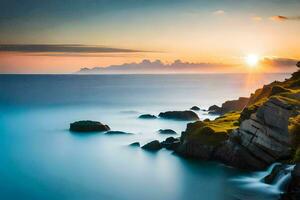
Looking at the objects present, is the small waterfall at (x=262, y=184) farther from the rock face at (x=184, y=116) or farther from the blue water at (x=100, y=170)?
the rock face at (x=184, y=116)

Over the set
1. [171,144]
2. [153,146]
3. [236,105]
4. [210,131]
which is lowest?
[153,146]

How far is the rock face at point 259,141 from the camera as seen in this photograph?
6259 centimetres

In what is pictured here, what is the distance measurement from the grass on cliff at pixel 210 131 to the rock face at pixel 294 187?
66.7ft

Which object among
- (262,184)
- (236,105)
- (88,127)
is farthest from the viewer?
(236,105)

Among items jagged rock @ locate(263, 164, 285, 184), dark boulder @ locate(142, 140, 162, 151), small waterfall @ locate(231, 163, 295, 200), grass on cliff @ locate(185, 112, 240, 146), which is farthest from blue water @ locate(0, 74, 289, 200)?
grass on cliff @ locate(185, 112, 240, 146)

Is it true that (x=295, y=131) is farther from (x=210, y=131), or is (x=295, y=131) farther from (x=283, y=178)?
(x=210, y=131)

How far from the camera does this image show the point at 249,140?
215ft

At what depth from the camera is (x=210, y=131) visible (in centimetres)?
7469

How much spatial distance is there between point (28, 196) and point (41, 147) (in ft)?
112

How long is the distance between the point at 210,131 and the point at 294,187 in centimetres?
2589

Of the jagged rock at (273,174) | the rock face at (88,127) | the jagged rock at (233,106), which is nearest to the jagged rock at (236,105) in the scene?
the jagged rock at (233,106)

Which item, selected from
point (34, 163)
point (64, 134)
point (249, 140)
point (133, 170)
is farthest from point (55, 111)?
point (249, 140)

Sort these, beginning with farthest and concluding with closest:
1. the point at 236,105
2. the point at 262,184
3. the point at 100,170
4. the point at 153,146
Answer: the point at 236,105
the point at 153,146
the point at 100,170
the point at 262,184

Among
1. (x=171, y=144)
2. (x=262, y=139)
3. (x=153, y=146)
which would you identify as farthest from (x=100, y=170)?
(x=262, y=139)
